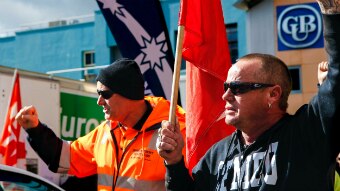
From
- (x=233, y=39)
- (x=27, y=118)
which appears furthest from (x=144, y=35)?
(x=233, y=39)

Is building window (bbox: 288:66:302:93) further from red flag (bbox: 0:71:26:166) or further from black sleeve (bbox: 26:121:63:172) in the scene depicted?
black sleeve (bbox: 26:121:63:172)

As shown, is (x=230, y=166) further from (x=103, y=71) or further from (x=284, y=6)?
(x=284, y=6)

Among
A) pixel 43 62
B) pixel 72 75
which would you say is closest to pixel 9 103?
pixel 72 75

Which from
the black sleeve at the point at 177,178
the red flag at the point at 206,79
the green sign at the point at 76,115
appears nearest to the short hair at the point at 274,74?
the black sleeve at the point at 177,178

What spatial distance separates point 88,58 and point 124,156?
26.8 metres

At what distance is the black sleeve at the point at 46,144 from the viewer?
423cm

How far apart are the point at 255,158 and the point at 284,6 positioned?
14453 millimetres

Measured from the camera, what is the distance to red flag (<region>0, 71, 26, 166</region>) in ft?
25.7

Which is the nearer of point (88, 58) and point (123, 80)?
point (123, 80)

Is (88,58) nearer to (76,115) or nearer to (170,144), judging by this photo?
(76,115)

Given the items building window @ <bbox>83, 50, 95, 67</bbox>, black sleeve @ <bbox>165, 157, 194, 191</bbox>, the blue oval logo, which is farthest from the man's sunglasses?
building window @ <bbox>83, 50, 95, 67</bbox>

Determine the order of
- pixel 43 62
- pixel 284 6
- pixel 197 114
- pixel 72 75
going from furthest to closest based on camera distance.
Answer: pixel 43 62, pixel 72 75, pixel 284 6, pixel 197 114

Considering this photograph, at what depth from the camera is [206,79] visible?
4.03m

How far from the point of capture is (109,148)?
433cm
